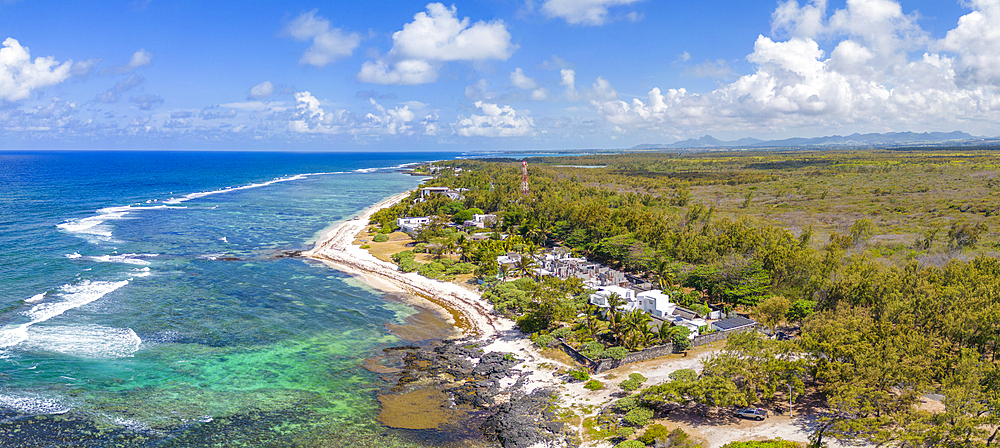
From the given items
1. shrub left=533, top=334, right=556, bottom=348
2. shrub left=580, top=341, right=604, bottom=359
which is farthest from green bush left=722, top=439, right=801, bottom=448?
shrub left=533, top=334, right=556, bottom=348

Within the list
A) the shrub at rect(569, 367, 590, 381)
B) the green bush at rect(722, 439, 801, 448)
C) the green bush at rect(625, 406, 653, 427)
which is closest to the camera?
the green bush at rect(722, 439, 801, 448)

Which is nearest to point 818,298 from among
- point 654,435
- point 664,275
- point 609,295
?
point 664,275

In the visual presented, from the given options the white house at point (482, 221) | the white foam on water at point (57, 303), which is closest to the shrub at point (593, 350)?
the white foam on water at point (57, 303)

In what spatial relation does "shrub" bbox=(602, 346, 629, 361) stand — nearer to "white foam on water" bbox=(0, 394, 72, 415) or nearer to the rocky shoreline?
the rocky shoreline

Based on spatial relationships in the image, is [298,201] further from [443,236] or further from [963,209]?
[963,209]

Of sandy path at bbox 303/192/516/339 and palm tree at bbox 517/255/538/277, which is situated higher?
palm tree at bbox 517/255/538/277

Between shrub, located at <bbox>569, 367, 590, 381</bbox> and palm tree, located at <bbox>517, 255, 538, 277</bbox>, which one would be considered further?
palm tree, located at <bbox>517, 255, 538, 277</bbox>
